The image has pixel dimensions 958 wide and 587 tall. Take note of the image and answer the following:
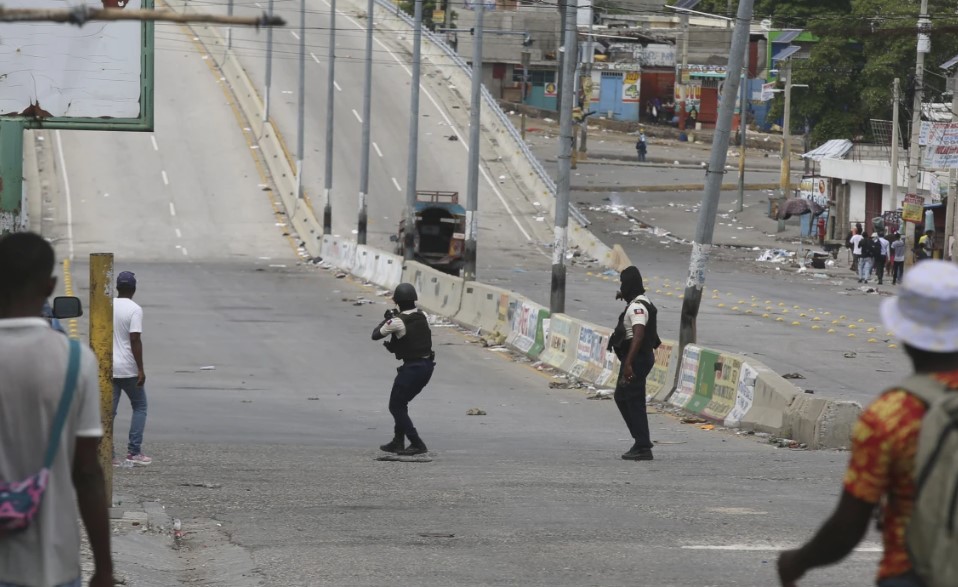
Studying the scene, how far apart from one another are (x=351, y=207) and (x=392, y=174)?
4.58 meters

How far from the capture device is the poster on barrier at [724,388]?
19047mm

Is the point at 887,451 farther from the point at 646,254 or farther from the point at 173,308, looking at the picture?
the point at 646,254

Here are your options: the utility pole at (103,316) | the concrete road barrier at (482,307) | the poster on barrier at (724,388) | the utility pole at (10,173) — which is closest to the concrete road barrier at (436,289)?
the concrete road barrier at (482,307)

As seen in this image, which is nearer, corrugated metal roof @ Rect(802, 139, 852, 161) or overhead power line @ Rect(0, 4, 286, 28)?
overhead power line @ Rect(0, 4, 286, 28)

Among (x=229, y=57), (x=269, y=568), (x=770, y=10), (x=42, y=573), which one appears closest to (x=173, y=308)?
(x=269, y=568)

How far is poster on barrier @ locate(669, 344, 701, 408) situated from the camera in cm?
2059

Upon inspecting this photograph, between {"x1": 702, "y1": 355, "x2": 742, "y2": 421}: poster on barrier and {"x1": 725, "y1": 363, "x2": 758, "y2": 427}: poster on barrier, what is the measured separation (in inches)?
4.4

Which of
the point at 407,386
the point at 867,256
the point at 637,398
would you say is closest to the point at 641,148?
the point at 867,256

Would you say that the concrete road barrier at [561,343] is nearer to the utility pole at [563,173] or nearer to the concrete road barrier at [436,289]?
the utility pole at [563,173]

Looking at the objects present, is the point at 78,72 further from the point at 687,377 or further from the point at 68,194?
the point at 68,194

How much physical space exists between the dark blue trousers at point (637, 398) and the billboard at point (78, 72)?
16.6 ft

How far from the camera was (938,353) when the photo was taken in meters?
4.56

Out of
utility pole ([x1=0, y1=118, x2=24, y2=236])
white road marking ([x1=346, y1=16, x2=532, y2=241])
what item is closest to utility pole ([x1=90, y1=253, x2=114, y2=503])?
utility pole ([x1=0, y1=118, x2=24, y2=236])

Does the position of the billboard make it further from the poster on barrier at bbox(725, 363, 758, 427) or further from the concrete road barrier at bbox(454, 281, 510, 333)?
the concrete road barrier at bbox(454, 281, 510, 333)
